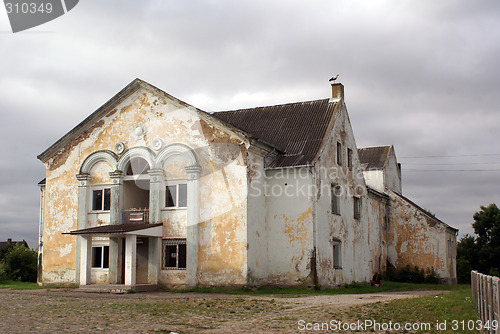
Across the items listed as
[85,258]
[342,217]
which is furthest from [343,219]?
[85,258]

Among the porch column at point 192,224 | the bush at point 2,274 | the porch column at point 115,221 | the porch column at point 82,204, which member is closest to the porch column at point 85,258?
the porch column at point 82,204

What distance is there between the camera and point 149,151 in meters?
25.4

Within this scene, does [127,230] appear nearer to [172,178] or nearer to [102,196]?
[172,178]

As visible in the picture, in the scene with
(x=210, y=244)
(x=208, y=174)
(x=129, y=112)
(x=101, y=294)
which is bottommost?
(x=101, y=294)

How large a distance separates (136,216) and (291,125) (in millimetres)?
9367

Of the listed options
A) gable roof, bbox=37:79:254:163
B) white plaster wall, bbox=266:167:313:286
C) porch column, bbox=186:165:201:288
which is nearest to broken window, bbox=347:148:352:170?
white plaster wall, bbox=266:167:313:286

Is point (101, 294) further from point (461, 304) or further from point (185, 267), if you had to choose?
point (461, 304)

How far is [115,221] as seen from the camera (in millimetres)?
25672

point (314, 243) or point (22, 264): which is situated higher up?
point (314, 243)

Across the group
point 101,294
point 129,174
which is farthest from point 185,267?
point 129,174

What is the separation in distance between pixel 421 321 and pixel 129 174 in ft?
57.1

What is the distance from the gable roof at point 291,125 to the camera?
25.8m

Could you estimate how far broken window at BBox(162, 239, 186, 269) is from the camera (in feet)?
79.4

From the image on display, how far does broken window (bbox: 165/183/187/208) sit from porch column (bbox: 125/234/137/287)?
2.35 metres
